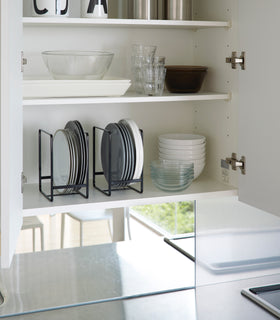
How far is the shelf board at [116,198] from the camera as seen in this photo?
1765mm

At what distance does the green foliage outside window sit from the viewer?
2501mm

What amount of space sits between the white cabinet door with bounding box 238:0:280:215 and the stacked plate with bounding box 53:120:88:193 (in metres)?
0.49

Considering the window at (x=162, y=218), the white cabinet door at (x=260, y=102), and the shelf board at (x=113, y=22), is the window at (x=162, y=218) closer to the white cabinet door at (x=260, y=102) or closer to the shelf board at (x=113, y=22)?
the white cabinet door at (x=260, y=102)

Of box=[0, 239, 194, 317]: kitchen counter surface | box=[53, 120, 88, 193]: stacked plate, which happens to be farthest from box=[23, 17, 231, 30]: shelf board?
box=[0, 239, 194, 317]: kitchen counter surface

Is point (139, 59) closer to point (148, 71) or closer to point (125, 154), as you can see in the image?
point (148, 71)

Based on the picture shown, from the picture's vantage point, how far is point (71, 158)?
183 centimetres

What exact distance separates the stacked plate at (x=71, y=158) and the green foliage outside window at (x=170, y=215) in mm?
476

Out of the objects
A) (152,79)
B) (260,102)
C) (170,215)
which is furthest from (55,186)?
(170,215)

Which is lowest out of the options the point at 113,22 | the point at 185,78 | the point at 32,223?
the point at 32,223

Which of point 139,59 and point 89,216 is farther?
point 89,216

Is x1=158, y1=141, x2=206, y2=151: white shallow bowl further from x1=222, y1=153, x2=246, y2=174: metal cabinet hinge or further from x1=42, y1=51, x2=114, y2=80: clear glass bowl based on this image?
x1=42, y1=51, x2=114, y2=80: clear glass bowl

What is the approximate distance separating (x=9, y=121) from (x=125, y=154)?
70 cm

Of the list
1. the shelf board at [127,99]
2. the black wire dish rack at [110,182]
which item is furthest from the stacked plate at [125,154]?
the shelf board at [127,99]

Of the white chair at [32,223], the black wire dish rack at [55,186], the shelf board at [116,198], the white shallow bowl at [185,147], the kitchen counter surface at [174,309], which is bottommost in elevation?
the kitchen counter surface at [174,309]
